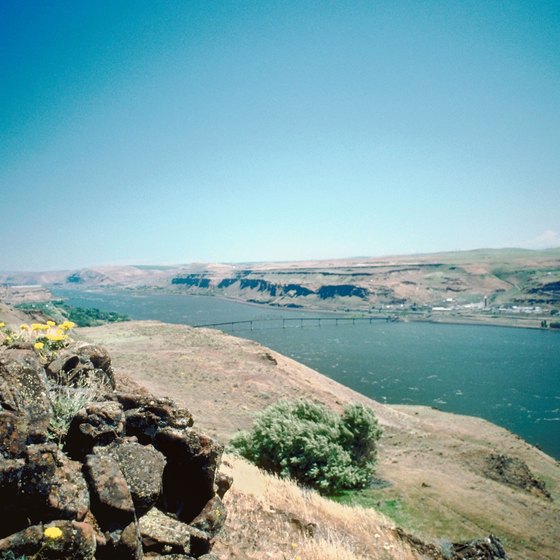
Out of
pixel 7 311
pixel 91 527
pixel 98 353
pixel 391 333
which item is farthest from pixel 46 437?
pixel 391 333

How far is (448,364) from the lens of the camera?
77625 mm

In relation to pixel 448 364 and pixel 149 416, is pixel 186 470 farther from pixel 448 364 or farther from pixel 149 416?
pixel 448 364

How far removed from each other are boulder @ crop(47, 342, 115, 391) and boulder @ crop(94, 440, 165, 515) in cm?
176

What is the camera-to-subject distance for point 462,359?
268 feet

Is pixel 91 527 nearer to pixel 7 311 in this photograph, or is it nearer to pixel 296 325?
pixel 7 311

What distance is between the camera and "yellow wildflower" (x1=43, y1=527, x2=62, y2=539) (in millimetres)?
4008

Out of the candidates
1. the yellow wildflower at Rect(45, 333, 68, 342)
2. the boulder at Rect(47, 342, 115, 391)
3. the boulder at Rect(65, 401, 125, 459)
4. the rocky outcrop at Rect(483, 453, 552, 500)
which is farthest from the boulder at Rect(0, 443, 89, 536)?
the rocky outcrop at Rect(483, 453, 552, 500)

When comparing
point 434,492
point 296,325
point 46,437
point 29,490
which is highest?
point 46,437

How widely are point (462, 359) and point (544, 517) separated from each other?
66659mm

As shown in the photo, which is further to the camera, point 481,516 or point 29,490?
point 481,516

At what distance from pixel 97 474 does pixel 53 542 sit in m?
0.89

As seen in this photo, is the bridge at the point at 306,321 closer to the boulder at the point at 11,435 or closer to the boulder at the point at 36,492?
the boulder at the point at 36,492

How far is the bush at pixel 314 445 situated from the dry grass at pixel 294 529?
243 inches

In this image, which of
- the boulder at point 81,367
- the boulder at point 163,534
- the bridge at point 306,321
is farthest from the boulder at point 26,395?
the bridge at point 306,321
